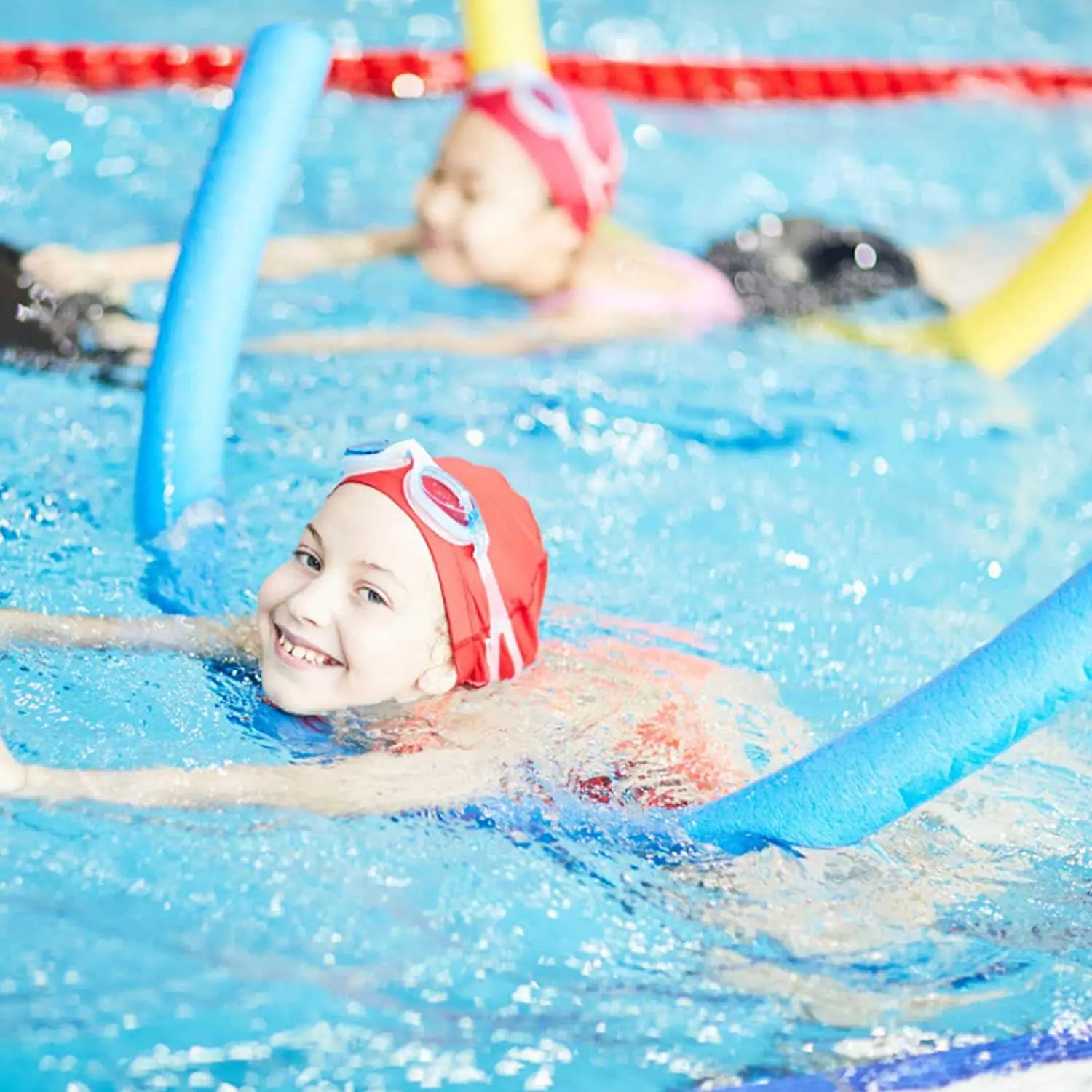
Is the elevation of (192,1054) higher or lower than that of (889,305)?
lower

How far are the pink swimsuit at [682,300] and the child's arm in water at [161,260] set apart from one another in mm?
535

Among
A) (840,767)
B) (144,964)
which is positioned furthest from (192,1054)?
(840,767)

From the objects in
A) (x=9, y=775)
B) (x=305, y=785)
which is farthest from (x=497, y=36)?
(x=9, y=775)

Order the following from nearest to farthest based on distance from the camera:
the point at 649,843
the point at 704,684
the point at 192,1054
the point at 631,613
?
the point at 192,1054 → the point at 649,843 → the point at 704,684 → the point at 631,613

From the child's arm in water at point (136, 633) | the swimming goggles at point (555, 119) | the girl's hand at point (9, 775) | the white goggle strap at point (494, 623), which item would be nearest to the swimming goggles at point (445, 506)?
the white goggle strap at point (494, 623)

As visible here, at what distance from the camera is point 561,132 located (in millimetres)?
5184

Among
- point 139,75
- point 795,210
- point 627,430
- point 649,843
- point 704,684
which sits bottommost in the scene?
point 649,843

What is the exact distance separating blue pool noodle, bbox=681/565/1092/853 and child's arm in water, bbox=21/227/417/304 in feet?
7.78

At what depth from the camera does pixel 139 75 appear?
6.79m

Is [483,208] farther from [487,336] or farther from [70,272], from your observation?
[70,272]

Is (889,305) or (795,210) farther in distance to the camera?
(795,210)

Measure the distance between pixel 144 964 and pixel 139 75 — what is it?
4.79 m

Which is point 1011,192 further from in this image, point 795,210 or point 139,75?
point 139,75

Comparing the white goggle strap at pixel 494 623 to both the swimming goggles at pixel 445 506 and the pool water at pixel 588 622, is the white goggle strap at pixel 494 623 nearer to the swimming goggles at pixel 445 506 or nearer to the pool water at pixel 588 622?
the swimming goggles at pixel 445 506
